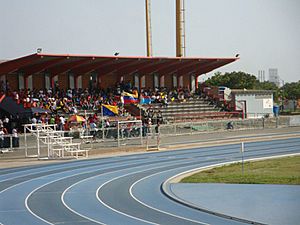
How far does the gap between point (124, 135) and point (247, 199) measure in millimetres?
18036

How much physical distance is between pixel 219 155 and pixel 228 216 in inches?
550

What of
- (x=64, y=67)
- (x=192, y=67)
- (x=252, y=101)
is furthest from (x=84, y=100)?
(x=252, y=101)

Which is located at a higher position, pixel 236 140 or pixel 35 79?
pixel 35 79

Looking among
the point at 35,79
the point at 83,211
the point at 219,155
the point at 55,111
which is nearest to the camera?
the point at 83,211

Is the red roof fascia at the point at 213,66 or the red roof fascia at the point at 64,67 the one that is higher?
the red roof fascia at the point at 213,66

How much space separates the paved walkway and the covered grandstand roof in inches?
876

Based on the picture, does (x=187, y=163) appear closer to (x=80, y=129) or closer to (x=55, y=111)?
(x=80, y=129)

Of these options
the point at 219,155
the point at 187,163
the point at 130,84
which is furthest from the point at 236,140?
the point at 130,84

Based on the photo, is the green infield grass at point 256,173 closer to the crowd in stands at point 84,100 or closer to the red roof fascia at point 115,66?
the crowd in stands at point 84,100

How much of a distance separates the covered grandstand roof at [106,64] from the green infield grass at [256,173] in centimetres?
1867

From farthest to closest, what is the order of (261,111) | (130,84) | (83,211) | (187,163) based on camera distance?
(261,111) < (130,84) < (187,163) < (83,211)

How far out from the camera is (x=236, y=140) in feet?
109

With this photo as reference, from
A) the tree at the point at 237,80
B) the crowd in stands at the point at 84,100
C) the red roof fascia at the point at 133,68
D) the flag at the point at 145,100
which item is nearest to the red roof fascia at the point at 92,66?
the crowd in stands at the point at 84,100

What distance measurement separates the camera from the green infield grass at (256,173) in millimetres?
16438
